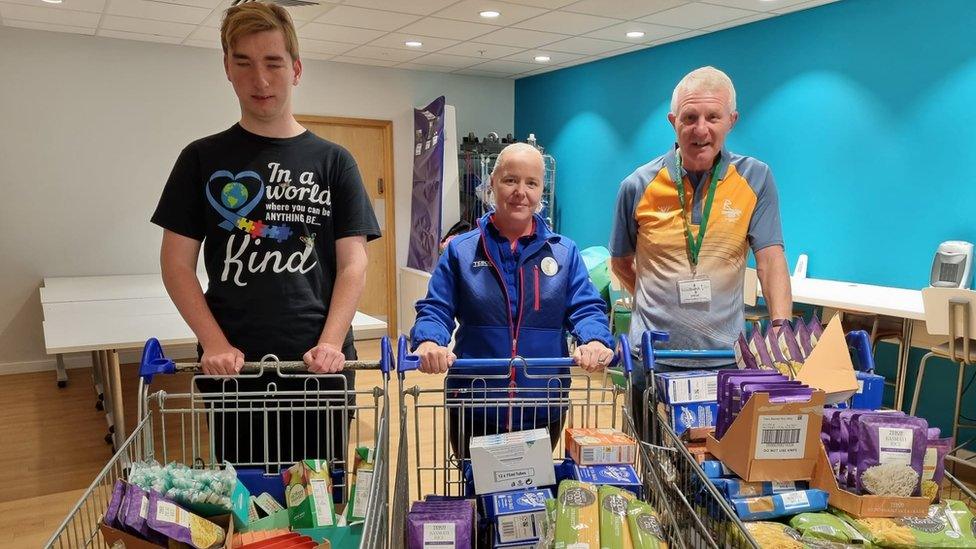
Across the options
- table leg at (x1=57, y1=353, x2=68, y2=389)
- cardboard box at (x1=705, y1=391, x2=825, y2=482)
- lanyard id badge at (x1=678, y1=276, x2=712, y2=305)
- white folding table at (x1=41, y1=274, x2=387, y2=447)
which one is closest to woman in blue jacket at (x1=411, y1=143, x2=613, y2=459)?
A: lanyard id badge at (x1=678, y1=276, x2=712, y2=305)

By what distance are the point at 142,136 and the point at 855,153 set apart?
5498 mm

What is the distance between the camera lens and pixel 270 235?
4.98 ft

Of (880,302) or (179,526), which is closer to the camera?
(179,526)

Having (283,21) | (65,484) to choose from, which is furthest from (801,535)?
(65,484)

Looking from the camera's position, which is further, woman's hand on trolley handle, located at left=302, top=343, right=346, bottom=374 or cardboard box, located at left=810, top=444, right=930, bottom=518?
woman's hand on trolley handle, located at left=302, top=343, right=346, bottom=374

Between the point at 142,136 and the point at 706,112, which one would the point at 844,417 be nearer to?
the point at 706,112

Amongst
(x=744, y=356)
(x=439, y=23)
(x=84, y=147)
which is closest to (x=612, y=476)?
(x=744, y=356)

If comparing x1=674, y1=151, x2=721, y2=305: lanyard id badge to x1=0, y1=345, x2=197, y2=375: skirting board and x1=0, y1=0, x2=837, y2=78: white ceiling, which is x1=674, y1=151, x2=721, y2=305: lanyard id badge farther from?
x1=0, y1=345, x2=197, y2=375: skirting board

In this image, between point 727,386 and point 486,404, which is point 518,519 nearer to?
point 486,404

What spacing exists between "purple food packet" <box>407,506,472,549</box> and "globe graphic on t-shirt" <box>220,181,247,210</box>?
78 centimetres

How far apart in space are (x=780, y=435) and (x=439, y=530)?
613 mm

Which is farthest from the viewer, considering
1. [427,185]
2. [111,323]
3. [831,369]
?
[427,185]

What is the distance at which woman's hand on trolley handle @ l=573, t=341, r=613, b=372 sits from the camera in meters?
1.45

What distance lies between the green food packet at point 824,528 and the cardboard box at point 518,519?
0.43 meters
